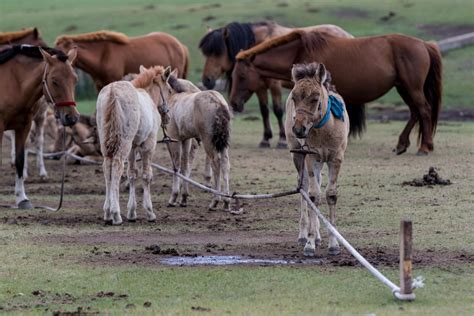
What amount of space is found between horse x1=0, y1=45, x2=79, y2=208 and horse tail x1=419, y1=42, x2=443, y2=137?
795cm

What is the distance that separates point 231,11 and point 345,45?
18.2 meters

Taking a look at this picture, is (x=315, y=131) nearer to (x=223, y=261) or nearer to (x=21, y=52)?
(x=223, y=261)

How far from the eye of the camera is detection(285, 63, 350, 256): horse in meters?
8.80

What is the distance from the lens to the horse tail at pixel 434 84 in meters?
18.4

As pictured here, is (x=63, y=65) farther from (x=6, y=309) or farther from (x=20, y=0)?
(x=20, y=0)

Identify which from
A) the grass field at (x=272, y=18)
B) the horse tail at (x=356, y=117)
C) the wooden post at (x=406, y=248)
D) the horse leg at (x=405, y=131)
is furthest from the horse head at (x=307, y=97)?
the grass field at (x=272, y=18)

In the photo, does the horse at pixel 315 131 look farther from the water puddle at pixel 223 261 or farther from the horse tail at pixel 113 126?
the horse tail at pixel 113 126

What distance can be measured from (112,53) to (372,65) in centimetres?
480

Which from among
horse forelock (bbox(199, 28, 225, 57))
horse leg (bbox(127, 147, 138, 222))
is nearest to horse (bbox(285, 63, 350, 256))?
horse leg (bbox(127, 147, 138, 222))

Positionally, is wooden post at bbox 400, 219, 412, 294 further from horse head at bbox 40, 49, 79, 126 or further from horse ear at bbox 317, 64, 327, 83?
horse head at bbox 40, 49, 79, 126

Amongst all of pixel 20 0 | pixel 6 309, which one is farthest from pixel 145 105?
pixel 20 0

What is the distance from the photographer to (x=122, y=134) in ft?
36.7

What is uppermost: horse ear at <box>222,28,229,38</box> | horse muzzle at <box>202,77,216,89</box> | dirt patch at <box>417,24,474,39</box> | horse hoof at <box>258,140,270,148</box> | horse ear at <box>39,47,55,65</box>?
horse ear at <box>39,47,55,65</box>

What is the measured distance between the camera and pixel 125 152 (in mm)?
11203
